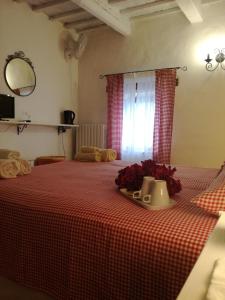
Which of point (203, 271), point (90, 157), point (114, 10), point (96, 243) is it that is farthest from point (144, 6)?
point (203, 271)

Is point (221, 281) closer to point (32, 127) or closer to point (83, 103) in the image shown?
point (32, 127)

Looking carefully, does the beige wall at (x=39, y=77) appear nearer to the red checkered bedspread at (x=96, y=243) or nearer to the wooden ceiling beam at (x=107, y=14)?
the wooden ceiling beam at (x=107, y=14)

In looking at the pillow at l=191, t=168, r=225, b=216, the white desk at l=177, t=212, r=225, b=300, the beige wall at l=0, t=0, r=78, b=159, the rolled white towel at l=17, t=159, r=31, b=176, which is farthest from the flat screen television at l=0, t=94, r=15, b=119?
the white desk at l=177, t=212, r=225, b=300

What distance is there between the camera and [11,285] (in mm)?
1209

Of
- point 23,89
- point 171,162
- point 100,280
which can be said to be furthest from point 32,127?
point 100,280

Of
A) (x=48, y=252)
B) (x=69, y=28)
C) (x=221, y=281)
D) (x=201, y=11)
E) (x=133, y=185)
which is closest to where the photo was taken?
(x=221, y=281)

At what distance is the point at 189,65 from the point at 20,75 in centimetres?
229

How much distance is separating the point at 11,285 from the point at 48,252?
0.35m

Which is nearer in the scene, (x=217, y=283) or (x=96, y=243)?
(x=217, y=283)

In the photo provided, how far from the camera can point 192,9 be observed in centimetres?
304

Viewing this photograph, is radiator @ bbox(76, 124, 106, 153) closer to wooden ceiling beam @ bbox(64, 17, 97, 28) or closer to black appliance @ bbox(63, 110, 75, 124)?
black appliance @ bbox(63, 110, 75, 124)

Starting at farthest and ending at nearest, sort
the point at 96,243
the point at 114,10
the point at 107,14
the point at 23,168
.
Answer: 1. the point at 114,10
2. the point at 107,14
3. the point at 23,168
4. the point at 96,243

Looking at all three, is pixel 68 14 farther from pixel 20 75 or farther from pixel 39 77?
pixel 20 75

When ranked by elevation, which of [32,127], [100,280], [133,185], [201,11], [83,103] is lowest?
[100,280]
